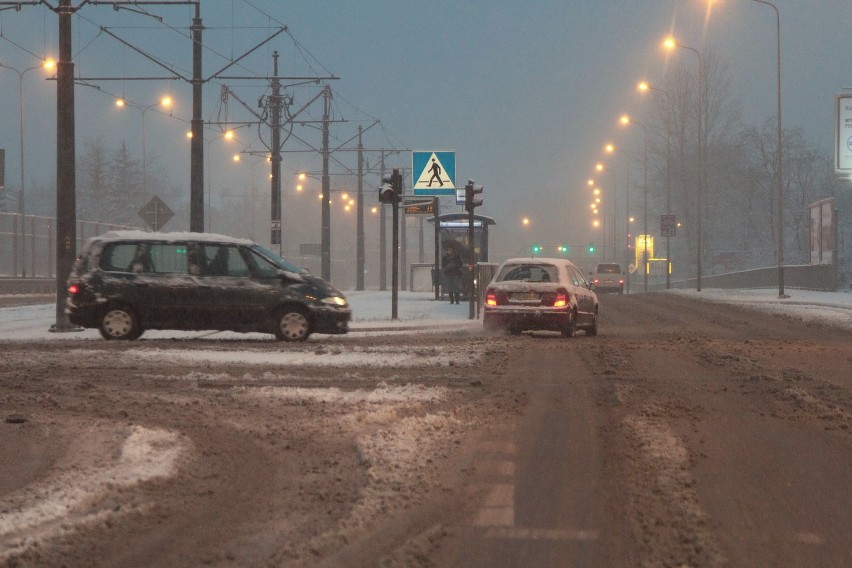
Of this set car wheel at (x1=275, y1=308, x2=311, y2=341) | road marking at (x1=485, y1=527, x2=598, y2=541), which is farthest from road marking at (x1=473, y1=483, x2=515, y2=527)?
car wheel at (x1=275, y1=308, x2=311, y2=341)

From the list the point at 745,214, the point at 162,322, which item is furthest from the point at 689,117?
the point at 162,322

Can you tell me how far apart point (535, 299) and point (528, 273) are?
2.32 feet

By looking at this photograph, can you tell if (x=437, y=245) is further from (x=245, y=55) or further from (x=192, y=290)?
(x=192, y=290)

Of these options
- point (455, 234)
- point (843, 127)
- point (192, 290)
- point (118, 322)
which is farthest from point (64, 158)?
point (843, 127)

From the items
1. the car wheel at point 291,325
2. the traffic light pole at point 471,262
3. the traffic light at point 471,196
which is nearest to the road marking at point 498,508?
the car wheel at point 291,325

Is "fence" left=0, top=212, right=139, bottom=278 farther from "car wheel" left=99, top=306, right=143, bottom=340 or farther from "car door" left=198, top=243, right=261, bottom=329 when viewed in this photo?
"car door" left=198, top=243, right=261, bottom=329

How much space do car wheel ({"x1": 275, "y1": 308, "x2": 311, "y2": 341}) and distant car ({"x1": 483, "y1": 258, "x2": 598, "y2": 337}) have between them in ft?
11.5

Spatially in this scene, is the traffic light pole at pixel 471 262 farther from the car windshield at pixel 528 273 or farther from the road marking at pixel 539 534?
the road marking at pixel 539 534

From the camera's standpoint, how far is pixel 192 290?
1841 cm

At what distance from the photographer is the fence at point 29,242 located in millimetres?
48188

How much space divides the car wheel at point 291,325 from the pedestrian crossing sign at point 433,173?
11979 mm

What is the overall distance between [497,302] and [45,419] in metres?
11.7

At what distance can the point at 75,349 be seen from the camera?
54.6ft

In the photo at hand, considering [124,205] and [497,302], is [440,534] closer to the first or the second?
[497,302]
